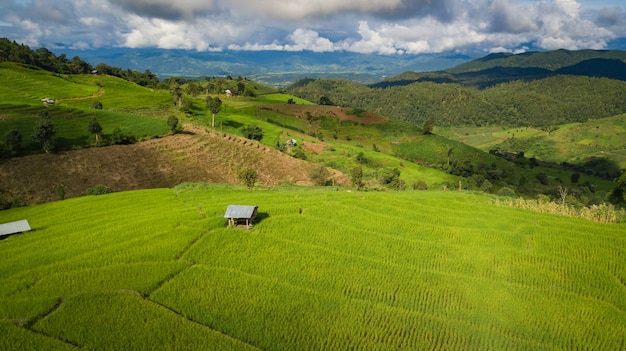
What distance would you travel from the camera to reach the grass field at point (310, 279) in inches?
772

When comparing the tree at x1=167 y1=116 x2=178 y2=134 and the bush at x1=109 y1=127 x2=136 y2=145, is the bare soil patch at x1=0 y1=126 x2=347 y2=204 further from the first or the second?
the tree at x1=167 y1=116 x2=178 y2=134

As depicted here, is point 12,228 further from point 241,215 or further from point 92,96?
point 92,96

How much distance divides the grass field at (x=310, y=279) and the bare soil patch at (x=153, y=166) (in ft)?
67.7

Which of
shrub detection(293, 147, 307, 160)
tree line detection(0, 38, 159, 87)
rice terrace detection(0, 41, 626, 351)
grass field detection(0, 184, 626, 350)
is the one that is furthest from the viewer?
tree line detection(0, 38, 159, 87)

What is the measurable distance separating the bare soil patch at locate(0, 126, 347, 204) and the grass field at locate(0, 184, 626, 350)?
20.6 m

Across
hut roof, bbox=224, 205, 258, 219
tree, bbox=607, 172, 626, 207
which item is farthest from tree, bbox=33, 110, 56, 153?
tree, bbox=607, 172, 626, 207

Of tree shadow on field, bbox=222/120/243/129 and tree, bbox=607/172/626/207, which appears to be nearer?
tree, bbox=607/172/626/207

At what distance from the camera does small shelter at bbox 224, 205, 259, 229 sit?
104ft

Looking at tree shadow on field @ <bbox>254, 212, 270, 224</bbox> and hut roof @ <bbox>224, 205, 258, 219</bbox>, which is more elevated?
hut roof @ <bbox>224, 205, 258, 219</bbox>

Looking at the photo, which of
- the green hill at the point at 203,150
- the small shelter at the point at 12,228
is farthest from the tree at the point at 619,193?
the small shelter at the point at 12,228

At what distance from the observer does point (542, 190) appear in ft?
381

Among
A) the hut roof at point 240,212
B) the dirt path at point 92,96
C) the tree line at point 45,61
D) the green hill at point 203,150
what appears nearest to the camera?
the hut roof at point 240,212

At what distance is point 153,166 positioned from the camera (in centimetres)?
6606

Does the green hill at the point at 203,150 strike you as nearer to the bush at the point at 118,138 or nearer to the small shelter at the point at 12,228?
the bush at the point at 118,138
